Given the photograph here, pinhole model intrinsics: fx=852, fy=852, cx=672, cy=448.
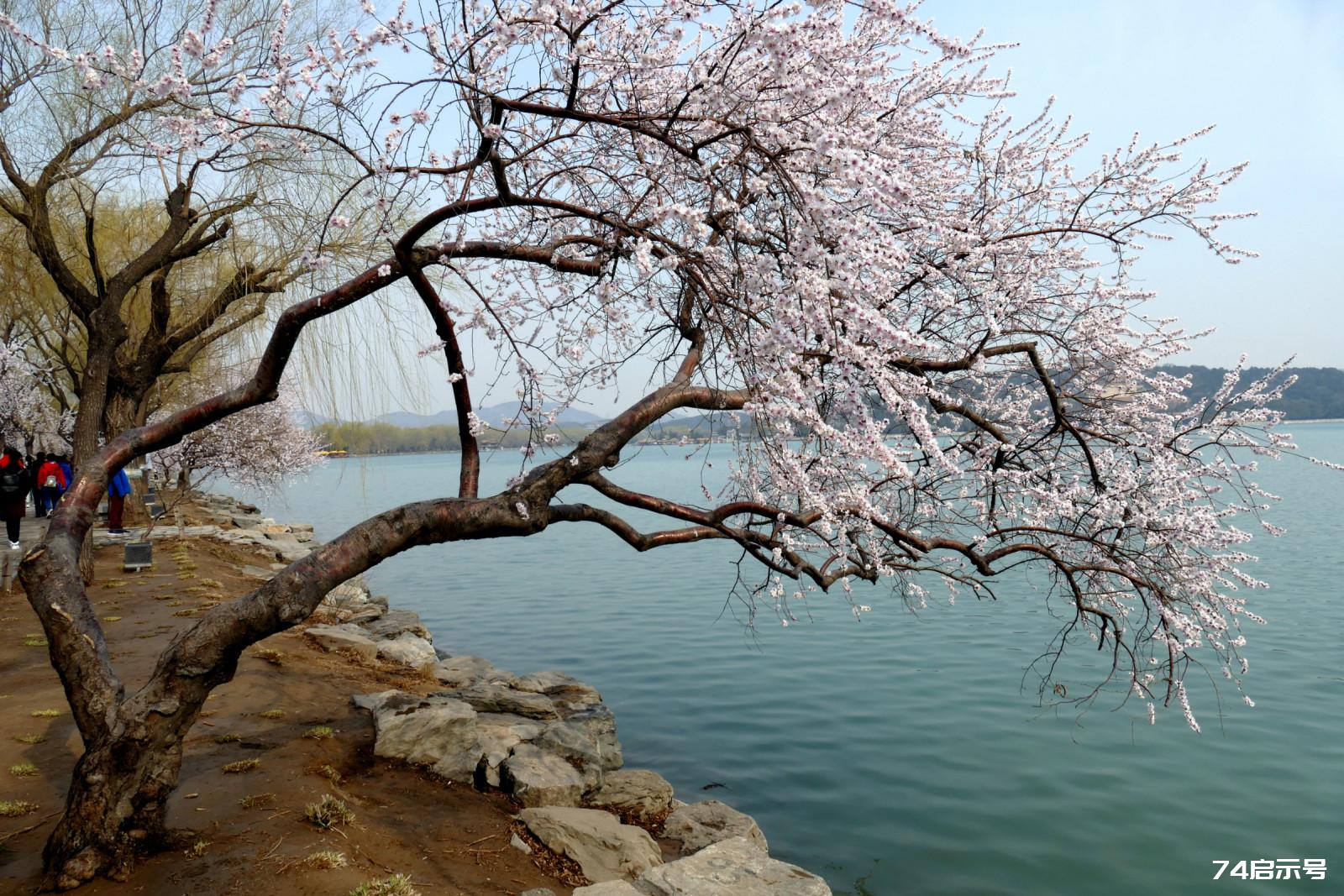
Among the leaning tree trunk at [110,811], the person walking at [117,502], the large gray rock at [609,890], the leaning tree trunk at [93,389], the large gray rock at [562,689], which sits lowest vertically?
the large gray rock at [562,689]

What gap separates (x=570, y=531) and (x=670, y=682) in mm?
22023

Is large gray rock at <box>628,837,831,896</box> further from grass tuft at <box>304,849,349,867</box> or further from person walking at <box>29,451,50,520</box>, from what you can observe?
person walking at <box>29,451,50,520</box>

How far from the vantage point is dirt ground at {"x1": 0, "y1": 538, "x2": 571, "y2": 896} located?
5.05 metres

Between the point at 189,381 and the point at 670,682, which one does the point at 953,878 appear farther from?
the point at 189,381

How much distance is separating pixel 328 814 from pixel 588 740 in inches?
127

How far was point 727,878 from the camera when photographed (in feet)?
17.7

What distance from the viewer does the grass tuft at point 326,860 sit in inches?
200

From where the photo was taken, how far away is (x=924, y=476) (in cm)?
782

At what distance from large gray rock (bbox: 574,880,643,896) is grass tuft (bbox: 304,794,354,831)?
5.93 ft

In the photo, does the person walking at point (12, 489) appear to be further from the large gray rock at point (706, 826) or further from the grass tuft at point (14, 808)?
the large gray rock at point (706, 826)

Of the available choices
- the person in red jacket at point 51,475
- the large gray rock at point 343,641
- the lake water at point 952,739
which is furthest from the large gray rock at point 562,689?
the person in red jacket at point 51,475

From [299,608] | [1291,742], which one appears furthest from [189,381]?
[1291,742]

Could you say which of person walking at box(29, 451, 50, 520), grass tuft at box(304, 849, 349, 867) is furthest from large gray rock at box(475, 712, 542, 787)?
person walking at box(29, 451, 50, 520)

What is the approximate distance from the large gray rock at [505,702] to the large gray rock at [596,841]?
266 cm
